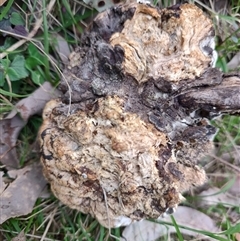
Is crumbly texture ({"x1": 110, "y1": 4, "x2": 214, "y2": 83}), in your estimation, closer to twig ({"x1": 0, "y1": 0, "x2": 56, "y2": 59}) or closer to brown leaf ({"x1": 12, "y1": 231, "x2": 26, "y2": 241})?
twig ({"x1": 0, "y1": 0, "x2": 56, "y2": 59})

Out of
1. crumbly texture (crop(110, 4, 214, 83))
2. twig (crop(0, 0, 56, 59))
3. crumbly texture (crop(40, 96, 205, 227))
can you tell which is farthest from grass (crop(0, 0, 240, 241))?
crumbly texture (crop(110, 4, 214, 83))

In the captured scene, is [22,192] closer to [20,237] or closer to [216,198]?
[20,237]

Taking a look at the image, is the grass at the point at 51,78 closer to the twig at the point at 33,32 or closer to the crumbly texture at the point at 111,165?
the twig at the point at 33,32

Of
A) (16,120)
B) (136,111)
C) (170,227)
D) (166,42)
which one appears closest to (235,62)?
(166,42)

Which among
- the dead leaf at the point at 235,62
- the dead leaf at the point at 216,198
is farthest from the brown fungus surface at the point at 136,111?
the dead leaf at the point at 235,62

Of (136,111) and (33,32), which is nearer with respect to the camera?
(136,111)

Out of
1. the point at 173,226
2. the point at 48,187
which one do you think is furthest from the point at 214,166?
the point at 48,187
